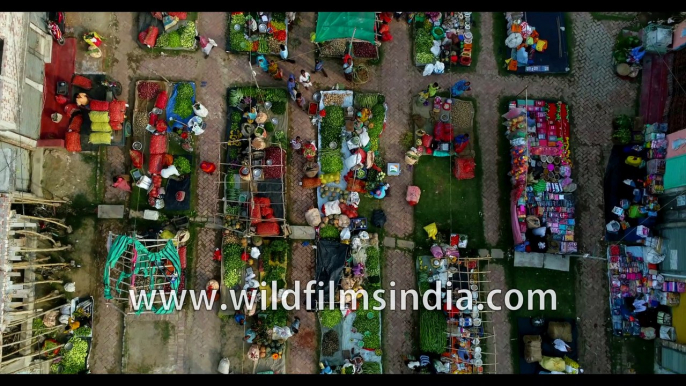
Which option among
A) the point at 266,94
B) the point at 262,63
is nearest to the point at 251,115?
the point at 266,94

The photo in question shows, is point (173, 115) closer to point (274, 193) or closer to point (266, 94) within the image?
point (266, 94)

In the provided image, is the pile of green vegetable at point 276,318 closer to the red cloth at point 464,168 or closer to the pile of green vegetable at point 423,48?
the red cloth at point 464,168

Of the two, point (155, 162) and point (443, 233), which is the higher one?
point (155, 162)

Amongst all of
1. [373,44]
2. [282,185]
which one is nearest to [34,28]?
[282,185]

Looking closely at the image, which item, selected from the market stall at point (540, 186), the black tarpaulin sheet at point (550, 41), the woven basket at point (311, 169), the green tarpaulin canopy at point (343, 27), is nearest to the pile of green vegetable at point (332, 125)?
the woven basket at point (311, 169)

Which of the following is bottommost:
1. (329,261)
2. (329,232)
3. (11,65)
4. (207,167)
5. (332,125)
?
(329,261)

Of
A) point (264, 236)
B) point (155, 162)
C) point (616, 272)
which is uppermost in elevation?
point (155, 162)

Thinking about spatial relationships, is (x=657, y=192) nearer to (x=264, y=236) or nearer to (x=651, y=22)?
(x=651, y=22)
